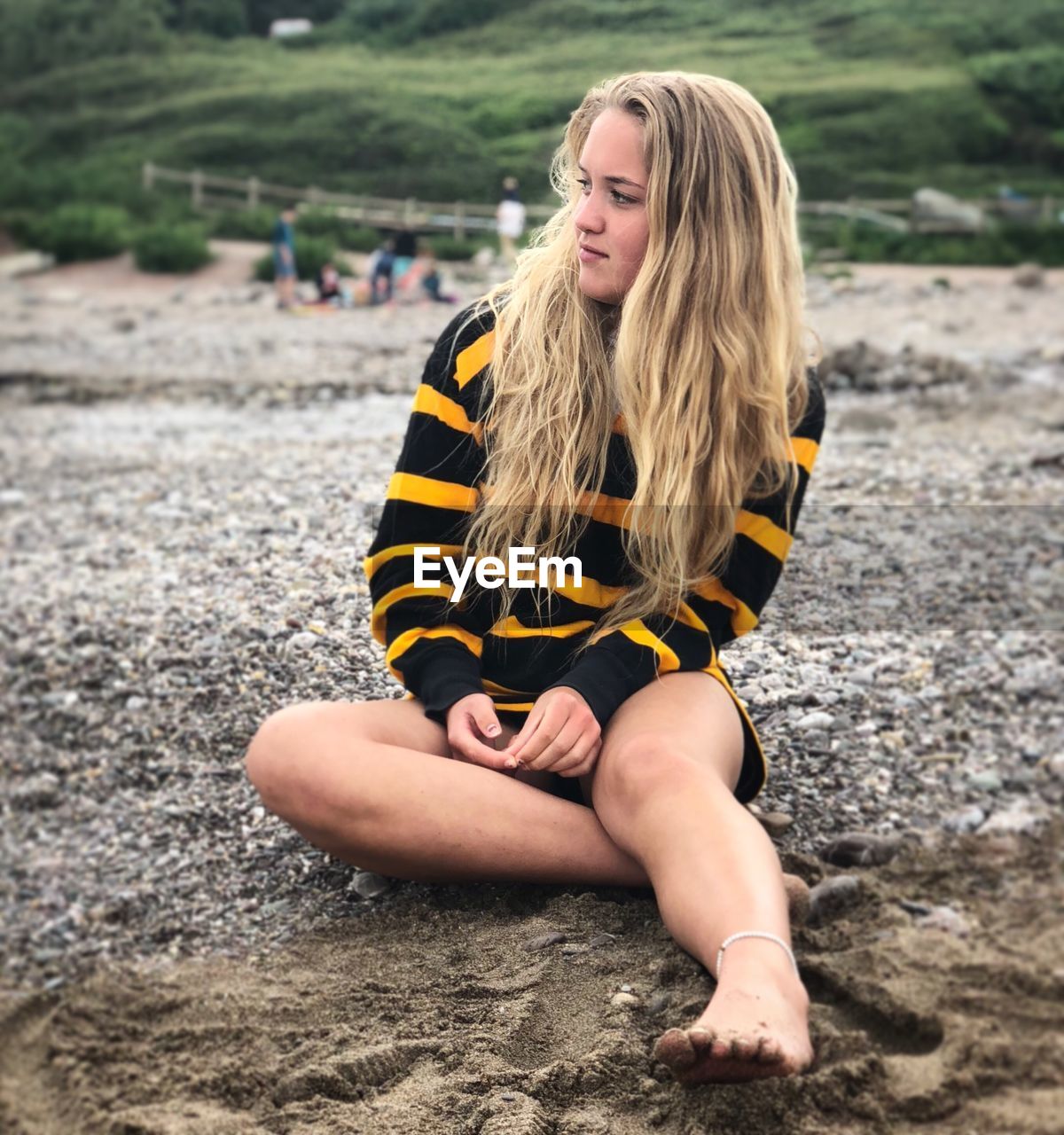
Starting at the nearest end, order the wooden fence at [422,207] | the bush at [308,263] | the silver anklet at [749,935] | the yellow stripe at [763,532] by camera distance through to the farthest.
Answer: the silver anklet at [749,935] → the yellow stripe at [763,532] → the bush at [308,263] → the wooden fence at [422,207]

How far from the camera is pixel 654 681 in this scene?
2012mm

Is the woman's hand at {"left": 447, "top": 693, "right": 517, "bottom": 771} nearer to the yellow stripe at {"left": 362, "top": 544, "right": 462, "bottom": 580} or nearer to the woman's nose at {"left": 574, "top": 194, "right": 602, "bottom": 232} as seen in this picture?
the yellow stripe at {"left": 362, "top": 544, "right": 462, "bottom": 580}

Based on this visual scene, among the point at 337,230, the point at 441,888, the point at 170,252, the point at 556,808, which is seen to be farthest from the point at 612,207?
the point at 337,230

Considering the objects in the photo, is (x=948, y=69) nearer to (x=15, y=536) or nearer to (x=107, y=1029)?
(x=15, y=536)

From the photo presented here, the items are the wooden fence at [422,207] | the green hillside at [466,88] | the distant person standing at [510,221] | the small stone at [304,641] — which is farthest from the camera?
the green hillside at [466,88]

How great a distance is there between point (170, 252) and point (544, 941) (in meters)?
13.9

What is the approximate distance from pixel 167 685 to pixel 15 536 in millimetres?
2269

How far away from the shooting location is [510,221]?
574 inches

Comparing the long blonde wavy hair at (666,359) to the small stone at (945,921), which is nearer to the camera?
the long blonde wavy hair at (666,359)

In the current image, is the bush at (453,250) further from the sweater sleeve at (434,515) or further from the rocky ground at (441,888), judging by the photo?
the sweater sleeve at (434,515)

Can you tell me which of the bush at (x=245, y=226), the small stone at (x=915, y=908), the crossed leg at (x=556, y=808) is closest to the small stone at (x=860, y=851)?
the small stone at (x=915, y=908)

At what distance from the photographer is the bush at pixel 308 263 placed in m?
14.1

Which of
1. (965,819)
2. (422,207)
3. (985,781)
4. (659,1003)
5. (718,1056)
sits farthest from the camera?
(422,207)

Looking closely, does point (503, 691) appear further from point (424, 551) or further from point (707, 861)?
point (707, 861)
